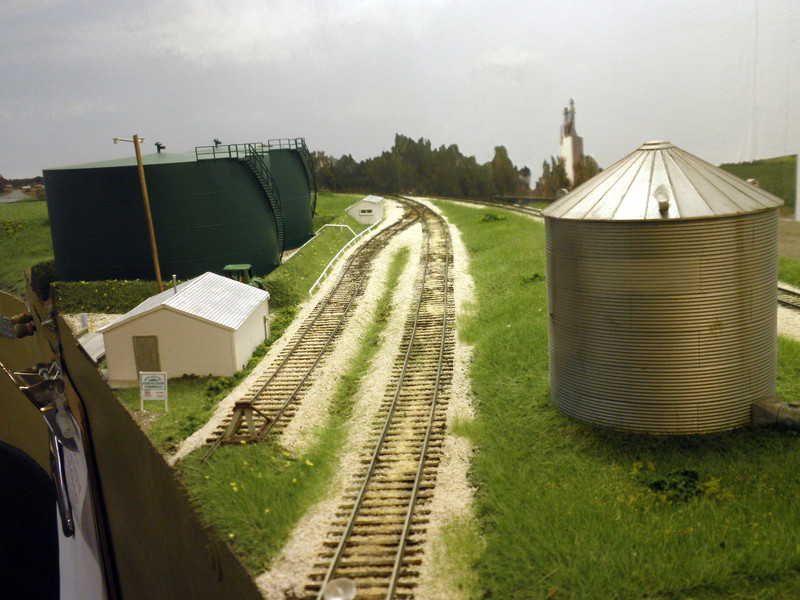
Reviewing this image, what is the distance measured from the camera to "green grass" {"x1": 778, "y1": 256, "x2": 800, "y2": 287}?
936 inches

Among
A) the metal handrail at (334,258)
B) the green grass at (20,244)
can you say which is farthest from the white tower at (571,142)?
the green grass at (20,244)

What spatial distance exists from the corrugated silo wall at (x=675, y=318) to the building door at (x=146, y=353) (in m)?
12.3

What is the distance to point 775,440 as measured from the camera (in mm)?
12281

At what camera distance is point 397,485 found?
483 inches

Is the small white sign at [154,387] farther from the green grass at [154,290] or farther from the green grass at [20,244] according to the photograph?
the green grass at [20,244]

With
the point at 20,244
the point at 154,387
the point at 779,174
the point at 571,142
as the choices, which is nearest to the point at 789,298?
the point at 779,174

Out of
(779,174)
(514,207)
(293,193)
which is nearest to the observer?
(779,174)

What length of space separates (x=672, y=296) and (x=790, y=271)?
1583 centimetres

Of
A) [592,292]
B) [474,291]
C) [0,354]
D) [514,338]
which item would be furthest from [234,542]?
[0,354]

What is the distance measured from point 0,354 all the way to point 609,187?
30929 mm

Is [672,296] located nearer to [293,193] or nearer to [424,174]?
[293,193]

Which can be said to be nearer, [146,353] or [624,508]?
[624,508]

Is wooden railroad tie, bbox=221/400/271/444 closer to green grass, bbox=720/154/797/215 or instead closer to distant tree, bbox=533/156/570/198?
green grass, bbox=720/154/797/215

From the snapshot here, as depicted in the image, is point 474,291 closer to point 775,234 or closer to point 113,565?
point 775,234
